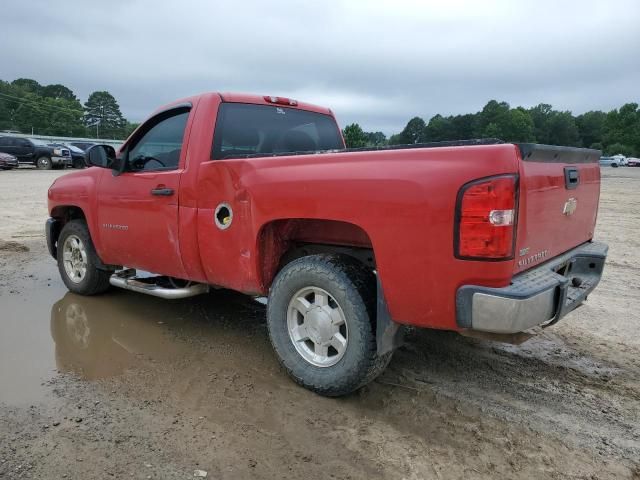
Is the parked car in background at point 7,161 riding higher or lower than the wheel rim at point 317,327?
higher

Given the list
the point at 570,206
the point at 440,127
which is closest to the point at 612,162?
the point at 440,127

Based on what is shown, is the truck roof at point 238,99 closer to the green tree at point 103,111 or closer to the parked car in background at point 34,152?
the parked car in background at point 34,152

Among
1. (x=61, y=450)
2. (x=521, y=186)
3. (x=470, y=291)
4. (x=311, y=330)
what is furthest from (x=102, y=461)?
(x=521, y=186)

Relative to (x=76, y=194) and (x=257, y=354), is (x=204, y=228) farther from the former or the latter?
(x=76, y=194)

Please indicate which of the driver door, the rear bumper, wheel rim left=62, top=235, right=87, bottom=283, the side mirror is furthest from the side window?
the rear bumper

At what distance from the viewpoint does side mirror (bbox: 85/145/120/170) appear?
4.53 metres

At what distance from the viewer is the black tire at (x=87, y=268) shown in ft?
16.9

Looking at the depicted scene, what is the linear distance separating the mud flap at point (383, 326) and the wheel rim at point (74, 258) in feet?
11.9

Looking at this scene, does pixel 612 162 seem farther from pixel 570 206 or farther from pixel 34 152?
pixel 570 206

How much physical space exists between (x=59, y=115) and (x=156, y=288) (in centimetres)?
8984

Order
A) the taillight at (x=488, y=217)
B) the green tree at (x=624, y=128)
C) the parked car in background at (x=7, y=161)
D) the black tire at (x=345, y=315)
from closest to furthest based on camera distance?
the taillight at (x=488, y=217)
the black tire at (x=345, y=315)
the parked car in background at (x=7, y=161)
the green tree at (x=624, y=128)

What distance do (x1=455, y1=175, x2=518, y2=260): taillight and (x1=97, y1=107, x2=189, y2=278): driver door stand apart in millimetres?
2327

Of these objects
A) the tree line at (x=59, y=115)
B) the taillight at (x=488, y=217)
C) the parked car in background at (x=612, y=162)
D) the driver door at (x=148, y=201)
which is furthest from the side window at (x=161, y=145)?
the tree line at (x=59, y=115)

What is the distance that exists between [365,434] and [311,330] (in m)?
0.75
